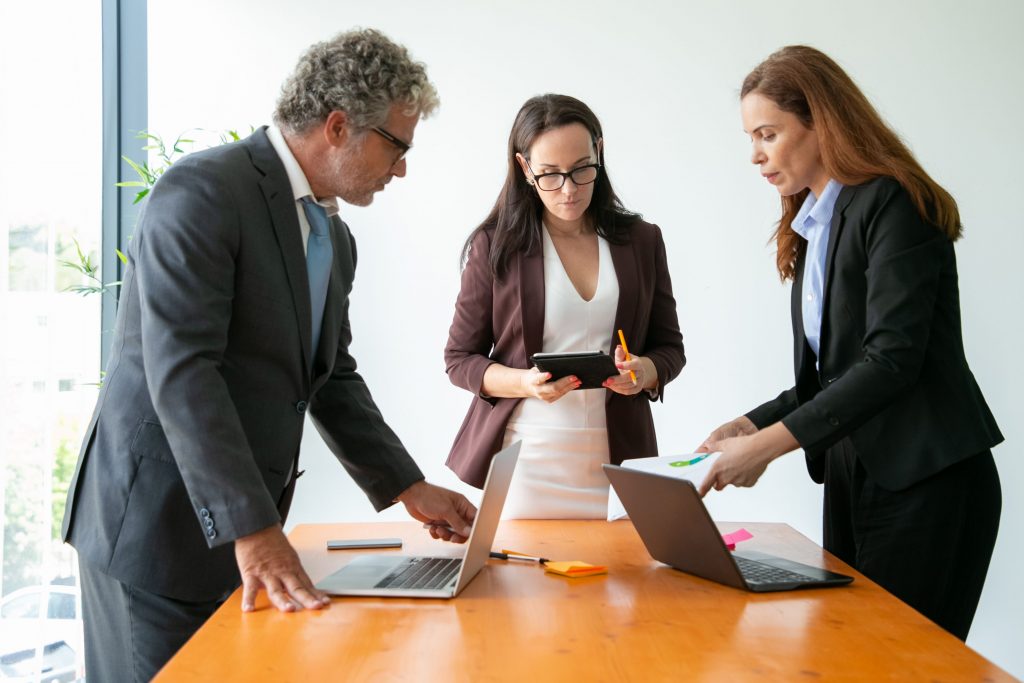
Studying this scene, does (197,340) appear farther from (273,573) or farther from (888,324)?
(888,324)

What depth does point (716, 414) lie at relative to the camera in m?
4.22

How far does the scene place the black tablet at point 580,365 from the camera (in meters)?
2.25

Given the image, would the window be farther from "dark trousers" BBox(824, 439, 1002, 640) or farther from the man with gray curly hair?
"dark trousers" BBox(824, 439, 1002, 640)

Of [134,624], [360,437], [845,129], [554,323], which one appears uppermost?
[845,129]

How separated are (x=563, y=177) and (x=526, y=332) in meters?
0.42

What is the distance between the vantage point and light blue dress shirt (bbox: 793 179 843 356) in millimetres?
2100

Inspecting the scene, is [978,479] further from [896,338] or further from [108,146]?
[108,146]

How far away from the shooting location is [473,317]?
266 cm

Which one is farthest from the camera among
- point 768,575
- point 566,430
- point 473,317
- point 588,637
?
point 473,317

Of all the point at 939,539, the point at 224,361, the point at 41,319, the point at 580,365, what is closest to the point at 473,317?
the point at 580,365

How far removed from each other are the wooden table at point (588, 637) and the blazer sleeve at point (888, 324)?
0.30 metres

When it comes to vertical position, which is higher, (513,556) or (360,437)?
(360,437)

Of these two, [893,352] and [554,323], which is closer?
[893,352]

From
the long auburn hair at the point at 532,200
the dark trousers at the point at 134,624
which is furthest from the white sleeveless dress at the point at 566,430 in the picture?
the dark trousers at the point at 134,624
